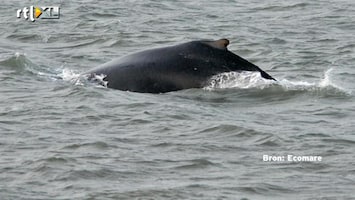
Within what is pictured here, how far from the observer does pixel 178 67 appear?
1579cm

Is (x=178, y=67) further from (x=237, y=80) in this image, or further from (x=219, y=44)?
(x=237, y=80)

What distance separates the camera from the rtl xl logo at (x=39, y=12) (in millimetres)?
26894

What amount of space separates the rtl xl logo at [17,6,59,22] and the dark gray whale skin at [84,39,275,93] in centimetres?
1070

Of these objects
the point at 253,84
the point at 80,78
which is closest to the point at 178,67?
the point at 253,84

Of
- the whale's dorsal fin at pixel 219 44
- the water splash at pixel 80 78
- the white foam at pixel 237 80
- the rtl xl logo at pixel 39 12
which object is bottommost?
the rtl xl logo at pixel 39 12

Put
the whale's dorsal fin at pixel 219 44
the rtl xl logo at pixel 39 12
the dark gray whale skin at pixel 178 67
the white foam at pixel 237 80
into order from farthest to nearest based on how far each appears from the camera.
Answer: the rtl xl logo at pixel 39 12 < the white foam at pixel 237 80 < the dark gray whale skin at pixel 178 67 < the whale's dorsal fin at pixel 219 44

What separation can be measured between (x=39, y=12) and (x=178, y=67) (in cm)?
1251

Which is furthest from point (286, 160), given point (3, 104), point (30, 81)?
point (30, 81)

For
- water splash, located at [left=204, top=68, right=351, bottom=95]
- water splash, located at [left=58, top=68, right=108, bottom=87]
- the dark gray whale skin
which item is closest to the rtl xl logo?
water splash, located at [left=58, top=68, right=108, bottom=87]

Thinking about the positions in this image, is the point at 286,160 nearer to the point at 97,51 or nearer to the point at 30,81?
the point at 30,81

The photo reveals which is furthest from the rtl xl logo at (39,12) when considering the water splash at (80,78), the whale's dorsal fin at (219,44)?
the whale's dorsal fin at (219,44)

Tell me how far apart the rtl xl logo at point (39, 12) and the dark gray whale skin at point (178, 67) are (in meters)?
10.7

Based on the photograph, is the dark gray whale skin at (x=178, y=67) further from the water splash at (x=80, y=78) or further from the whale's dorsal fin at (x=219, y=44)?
the water splash at (x=80, y=78)

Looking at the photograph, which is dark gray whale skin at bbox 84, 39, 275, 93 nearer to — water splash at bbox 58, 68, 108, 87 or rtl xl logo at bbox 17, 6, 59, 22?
water splash at bbox 58, 68, 108, 87
